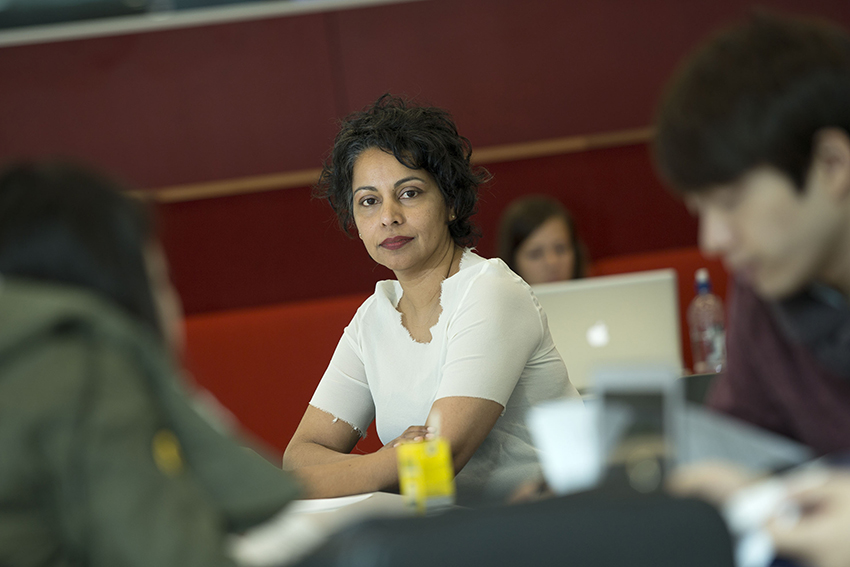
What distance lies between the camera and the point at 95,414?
0.66 m

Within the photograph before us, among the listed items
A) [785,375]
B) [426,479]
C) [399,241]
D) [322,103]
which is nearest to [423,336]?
[399,241]

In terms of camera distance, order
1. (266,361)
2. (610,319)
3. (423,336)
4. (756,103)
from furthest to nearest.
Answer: (266,361) → (610,319) → (423,336) → (756,103)

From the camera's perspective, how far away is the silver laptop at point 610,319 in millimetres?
2115

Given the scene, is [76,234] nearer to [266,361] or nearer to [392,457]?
[392,457]

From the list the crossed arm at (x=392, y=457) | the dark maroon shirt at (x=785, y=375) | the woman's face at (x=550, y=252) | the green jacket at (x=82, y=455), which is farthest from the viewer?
the woman's face at (x=550, y=252)

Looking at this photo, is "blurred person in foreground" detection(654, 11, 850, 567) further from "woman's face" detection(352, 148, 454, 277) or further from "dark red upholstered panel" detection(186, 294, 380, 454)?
"dark red upholstered panel" detection(186, 294, 380, 454)

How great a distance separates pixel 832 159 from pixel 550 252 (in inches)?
83.7

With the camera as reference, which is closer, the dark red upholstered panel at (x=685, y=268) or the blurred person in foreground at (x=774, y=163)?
the blurred person in foreground at (x=774, y=163)

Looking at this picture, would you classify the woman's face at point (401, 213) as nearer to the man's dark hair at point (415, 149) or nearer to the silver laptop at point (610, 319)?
the man's dark hair at point (415, 149)

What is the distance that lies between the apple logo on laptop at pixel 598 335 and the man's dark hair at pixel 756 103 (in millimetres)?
1248

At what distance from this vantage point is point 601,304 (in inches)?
83.4

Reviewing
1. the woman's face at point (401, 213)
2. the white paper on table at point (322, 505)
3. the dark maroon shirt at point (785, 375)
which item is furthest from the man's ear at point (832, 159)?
the woman's face at point (401, 213)

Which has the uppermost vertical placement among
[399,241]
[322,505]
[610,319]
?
[399,241]

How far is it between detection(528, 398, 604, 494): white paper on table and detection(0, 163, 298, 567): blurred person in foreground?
0.30 metres
